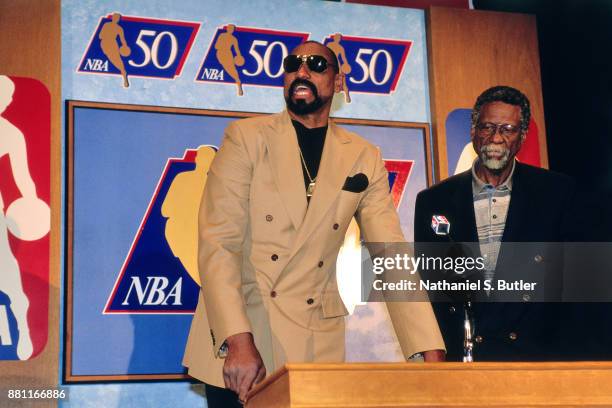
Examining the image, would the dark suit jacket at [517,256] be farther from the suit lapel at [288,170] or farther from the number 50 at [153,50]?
the number 50 at [153,50]

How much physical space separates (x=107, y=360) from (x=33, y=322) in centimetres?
40

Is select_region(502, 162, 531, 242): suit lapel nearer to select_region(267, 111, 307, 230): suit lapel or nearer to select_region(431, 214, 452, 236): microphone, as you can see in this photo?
select_region(431, 214, 452, 236): microphone

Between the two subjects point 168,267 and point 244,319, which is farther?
point 168,267

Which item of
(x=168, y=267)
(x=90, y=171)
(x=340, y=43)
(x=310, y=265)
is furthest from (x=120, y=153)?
(x=310, y=265)

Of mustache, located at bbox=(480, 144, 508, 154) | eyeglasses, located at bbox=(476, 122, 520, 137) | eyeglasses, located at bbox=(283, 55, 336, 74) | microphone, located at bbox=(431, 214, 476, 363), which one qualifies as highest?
eyeglasses, located at bbox=(283, 55, 336, 74)

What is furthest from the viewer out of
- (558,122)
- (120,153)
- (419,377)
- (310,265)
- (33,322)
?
(558,122)

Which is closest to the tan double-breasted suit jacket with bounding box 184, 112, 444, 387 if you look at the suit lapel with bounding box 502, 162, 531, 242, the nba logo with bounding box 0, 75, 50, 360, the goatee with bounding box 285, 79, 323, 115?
the goatee with bounding box 285, 79, 323, 115

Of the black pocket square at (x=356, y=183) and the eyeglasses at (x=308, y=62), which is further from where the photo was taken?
the eyeglasses at (x=308, y=62)

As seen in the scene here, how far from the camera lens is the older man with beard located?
3551mm

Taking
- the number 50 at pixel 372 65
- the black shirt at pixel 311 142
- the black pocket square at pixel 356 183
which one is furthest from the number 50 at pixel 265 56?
the black pocket square at pixel 356 183

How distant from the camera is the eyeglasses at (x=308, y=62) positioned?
3.54m

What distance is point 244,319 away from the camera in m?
2.80

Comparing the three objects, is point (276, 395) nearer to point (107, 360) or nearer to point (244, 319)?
point (244, 319)

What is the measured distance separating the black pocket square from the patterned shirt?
69 cm
